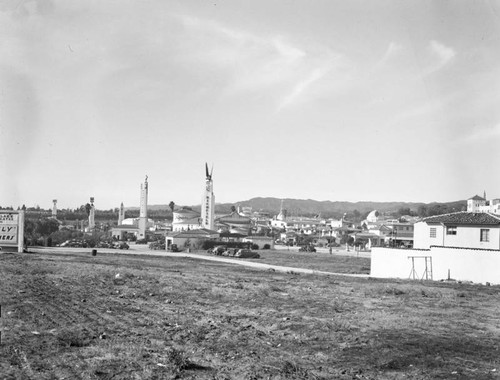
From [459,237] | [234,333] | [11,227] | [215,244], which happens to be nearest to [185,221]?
[215,244]

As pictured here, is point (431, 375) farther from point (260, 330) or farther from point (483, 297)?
point (483, 297)

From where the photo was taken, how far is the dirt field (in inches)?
349

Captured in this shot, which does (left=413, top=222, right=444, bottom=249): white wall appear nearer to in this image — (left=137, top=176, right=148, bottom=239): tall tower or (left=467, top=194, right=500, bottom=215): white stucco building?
(left=137, top=176, right=148, bottom=239): tall tower

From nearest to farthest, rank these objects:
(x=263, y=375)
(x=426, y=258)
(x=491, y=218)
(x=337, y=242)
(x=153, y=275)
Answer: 1. (x=263, y=375)
2. (x=153, y=275)
3. (x=426, y=258)
4. (x=491, y=218)
5. (x=337, y=242)

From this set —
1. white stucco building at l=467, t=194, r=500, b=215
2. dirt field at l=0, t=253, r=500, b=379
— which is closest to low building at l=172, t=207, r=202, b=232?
white stucco building at l=467, t=194, r=500, b=215

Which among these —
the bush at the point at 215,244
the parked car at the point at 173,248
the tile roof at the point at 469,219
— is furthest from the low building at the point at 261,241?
the tile roof at the point at 469,219

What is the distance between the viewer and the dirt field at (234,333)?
8.88 metres

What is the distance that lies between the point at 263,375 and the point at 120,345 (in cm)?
320

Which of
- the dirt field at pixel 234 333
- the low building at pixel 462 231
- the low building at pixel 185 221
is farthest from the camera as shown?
the low building at pixel 185 221

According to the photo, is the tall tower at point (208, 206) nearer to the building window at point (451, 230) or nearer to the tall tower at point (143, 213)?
the tall tower at point (143, 213)

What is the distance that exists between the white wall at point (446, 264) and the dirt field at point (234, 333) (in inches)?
333

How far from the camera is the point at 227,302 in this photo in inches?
643

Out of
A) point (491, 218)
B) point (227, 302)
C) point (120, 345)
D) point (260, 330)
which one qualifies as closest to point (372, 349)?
point (260, 330)

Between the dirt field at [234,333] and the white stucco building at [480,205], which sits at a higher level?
the white stucco building at [480,205]
